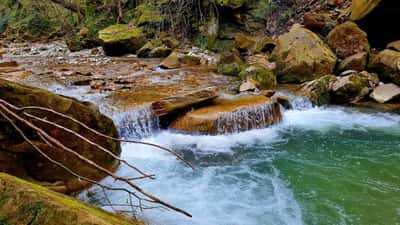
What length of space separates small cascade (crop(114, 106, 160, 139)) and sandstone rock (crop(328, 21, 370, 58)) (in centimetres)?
491

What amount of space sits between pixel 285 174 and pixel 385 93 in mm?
3726

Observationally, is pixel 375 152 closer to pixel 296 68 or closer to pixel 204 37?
pixel 296 68

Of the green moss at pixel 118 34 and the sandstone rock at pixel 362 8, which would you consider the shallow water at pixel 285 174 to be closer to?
the sandstone rock at pixel 362 8

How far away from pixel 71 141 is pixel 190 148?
188 cm

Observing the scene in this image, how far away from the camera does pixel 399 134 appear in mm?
5754

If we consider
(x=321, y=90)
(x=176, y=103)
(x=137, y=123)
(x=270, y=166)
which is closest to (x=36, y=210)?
(x=270, y=166)

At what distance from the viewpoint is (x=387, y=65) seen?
747cm

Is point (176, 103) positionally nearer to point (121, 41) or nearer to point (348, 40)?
point (348, 40)

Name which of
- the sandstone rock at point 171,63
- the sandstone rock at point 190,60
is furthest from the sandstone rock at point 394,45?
the sandstone rock at point 171,63

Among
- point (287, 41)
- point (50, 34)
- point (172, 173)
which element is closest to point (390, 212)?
point (172, 173)

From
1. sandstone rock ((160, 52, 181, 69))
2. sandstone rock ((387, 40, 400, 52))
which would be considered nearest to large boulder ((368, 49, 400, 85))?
sandstone rock ((387, 40, 400, 52))

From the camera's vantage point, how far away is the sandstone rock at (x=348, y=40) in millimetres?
8336

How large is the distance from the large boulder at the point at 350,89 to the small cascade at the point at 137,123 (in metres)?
3.58

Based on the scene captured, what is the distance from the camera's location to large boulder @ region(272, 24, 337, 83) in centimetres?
791
